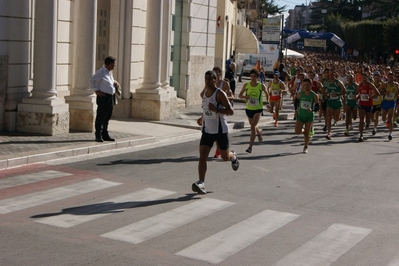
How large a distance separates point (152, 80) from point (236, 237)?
12855 mm

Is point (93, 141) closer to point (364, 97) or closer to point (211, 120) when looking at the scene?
point (211, 120)

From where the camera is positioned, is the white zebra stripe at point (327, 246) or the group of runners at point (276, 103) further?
the group of runners at point (276, 103)

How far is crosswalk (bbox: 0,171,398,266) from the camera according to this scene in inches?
330

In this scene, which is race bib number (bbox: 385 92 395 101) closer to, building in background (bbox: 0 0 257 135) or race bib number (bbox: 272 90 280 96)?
race bib number (bbox: 272 90 280 96)

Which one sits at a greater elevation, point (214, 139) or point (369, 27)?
point (369, 27)

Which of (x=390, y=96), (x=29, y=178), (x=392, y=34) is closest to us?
(x=29, y=178)

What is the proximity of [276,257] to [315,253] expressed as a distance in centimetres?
52

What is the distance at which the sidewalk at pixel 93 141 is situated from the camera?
13828 millimetres

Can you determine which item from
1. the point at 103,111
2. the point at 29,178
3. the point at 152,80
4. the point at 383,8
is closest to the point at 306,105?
the point at 103,111

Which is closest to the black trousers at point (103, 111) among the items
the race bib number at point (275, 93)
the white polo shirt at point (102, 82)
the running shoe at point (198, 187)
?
the white polo shirt at point (102, 82)

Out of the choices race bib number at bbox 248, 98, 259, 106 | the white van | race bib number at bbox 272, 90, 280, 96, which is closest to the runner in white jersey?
race bib number at bbox 248, 98, 259, 106

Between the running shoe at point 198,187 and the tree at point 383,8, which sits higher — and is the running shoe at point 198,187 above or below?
below

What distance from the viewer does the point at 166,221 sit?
963cm

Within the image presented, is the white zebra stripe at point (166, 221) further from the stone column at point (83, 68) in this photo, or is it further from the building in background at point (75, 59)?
the stone column at point (83, 68)
